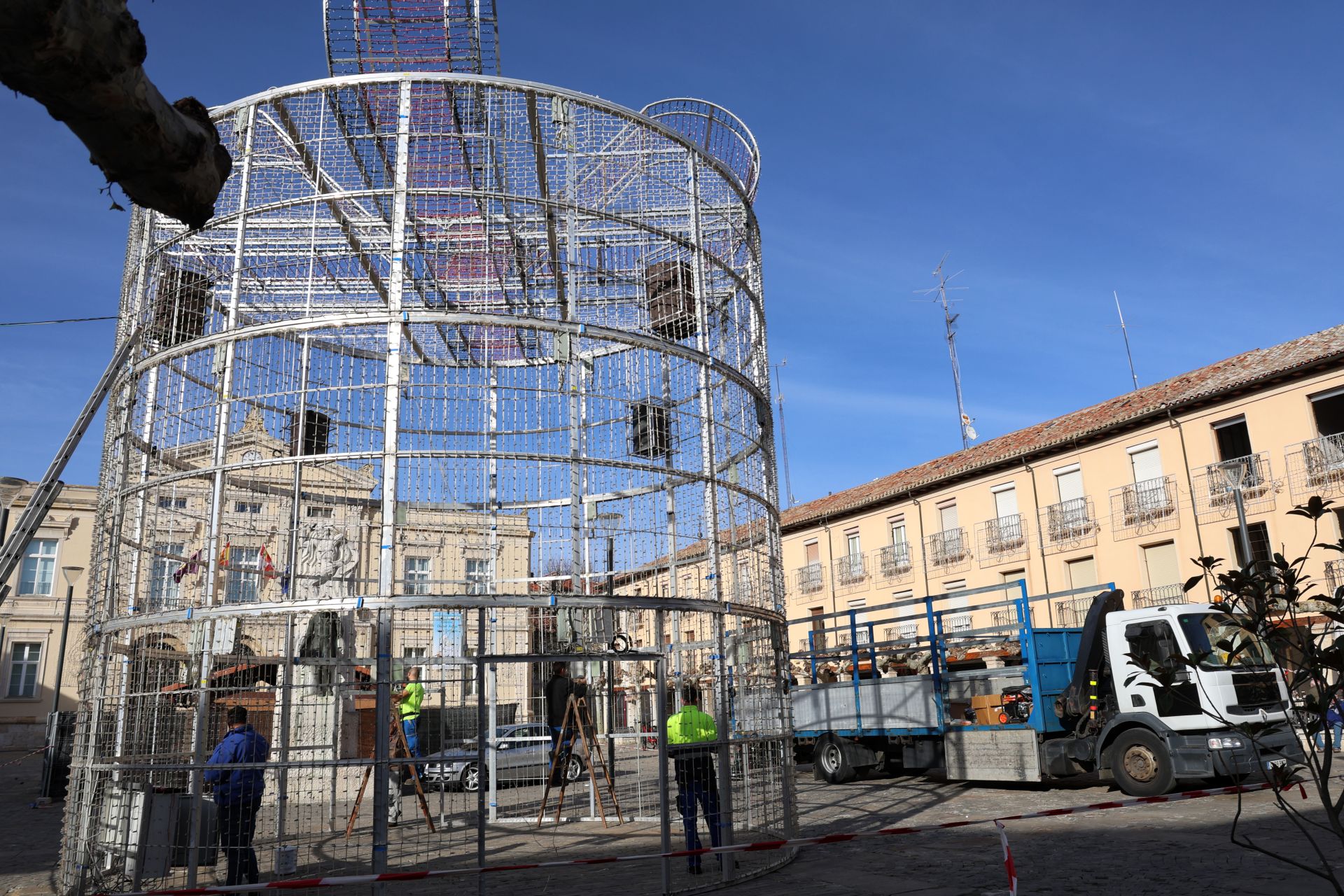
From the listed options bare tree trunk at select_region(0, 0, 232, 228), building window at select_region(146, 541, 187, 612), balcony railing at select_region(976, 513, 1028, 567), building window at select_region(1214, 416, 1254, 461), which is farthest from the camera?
balcony railing at select_region(976, 513, 1028, 567)

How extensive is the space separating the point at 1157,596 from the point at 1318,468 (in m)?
5.50

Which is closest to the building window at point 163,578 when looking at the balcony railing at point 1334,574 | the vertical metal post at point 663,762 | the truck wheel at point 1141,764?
the vertical metal post at point 663,762

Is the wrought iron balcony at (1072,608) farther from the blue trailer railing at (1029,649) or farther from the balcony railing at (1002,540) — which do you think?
the blue trailer railing at (1029,649)

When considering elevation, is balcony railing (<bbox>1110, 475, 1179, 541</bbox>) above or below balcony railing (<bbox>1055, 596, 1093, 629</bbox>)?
above

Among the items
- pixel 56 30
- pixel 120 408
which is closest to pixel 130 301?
pixel 120 408

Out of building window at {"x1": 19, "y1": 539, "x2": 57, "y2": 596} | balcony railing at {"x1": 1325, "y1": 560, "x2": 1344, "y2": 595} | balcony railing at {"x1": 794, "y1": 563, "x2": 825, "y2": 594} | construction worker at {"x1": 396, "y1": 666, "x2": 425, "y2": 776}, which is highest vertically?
building window at {"x1": 19, "y1": 539, "x2": 57, "y2": 596}

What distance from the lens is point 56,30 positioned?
226 cm

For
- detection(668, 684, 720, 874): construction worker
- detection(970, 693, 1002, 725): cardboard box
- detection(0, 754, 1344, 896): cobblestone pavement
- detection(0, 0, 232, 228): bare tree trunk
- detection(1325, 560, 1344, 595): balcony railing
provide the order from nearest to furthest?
detection(0, 0, 232, 228): bare tree trunk → detection(0, 754, 1344, 896): cobblestone pavement → detection(668, 684, 720, 874): construction worker → detection(970, 693, 1002, 725): cardboard box → detection(1325, 560, 1344, 595): balcony railing

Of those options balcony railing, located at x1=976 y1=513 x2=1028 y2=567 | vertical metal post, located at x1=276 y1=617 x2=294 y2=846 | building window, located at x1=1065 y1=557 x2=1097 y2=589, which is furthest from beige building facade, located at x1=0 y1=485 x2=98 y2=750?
building window, located at x1=1065 y1=557 x2=1097 y2=589

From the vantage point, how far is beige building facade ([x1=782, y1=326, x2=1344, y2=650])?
2553 centimetres

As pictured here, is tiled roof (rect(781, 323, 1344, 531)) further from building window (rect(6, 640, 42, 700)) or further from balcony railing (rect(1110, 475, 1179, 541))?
building window (rect(6, 640, 42, 700))

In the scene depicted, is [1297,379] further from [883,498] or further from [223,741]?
[223,741]

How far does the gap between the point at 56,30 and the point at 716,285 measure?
29.3 feet

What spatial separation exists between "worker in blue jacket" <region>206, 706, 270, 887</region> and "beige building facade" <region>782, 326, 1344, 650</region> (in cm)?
1468
